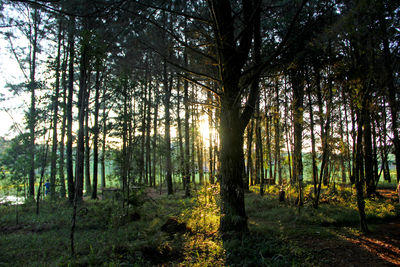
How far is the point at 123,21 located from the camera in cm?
486

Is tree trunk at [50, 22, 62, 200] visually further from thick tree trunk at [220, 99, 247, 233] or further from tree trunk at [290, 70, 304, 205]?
tree trunk at [290, 70, 304, 205]

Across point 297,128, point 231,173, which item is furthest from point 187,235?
point 297,128

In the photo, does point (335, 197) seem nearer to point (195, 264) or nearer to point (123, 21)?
point (195, 264)

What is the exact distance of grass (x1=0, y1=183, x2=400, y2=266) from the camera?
3.88 m

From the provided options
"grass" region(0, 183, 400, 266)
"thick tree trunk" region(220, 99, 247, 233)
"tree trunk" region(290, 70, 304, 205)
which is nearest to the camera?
"grass" region(0, 183, 400, 266)

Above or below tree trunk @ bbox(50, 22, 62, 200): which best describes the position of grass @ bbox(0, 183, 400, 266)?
below

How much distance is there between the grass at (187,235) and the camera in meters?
3.88

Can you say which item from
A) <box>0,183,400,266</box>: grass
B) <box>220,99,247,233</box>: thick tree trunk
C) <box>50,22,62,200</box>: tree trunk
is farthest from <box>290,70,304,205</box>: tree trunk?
<box>50,22,62,200</box>: tree trunk

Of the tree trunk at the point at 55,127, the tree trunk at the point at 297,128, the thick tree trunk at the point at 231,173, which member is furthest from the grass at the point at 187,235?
the tree trunk at the point at 55,127

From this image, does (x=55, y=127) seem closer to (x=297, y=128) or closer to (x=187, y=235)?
(x=187, y=235)

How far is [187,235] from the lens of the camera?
5.09 meters

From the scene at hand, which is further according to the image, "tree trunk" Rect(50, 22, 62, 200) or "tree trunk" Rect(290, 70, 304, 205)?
"tree trunk" Rect(50, 22, 62, 200)

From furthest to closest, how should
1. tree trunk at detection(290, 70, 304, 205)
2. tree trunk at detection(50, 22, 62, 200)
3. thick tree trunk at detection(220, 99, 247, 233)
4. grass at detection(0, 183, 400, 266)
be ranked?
tree trunk at detection(50, 22, 62, 200) → tree trunk at detection(290, 70, 304, 205) → thick tree trunk at detection(220, 99, 247, 233) → grass at detection(0, 183, 400, 266)

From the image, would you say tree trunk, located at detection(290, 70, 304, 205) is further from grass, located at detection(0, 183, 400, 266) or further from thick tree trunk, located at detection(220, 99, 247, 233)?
thick tree trunk, located at detection(220, 99, 247, 233)
